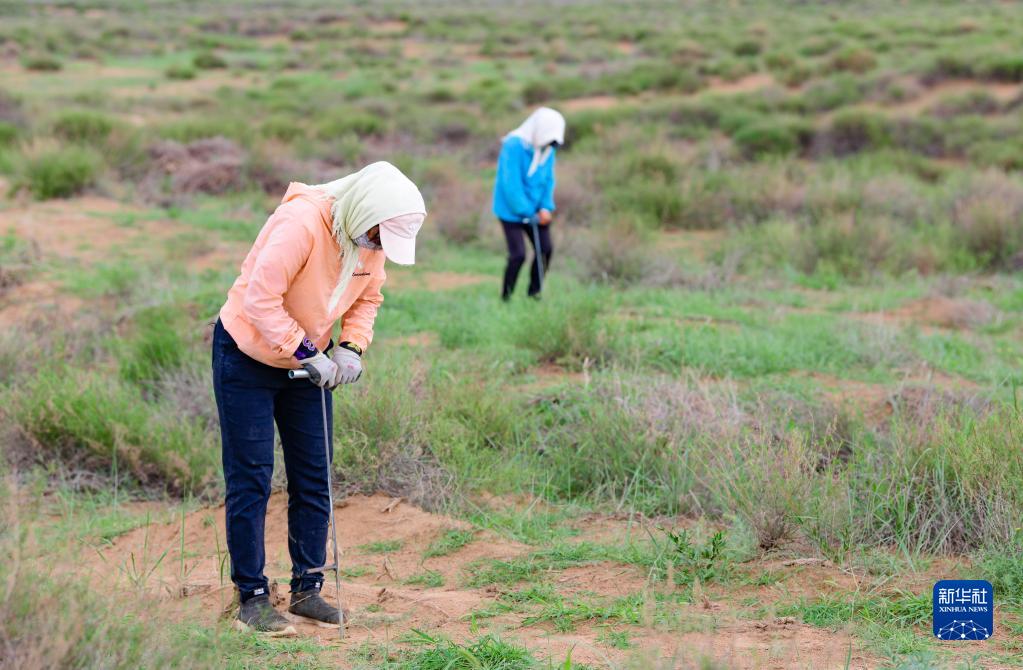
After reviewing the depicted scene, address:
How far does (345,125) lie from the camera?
65.1 ft

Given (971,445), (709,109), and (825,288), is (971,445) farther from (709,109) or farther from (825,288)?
(709,109)

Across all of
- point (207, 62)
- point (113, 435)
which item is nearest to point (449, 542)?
point (113, 435)

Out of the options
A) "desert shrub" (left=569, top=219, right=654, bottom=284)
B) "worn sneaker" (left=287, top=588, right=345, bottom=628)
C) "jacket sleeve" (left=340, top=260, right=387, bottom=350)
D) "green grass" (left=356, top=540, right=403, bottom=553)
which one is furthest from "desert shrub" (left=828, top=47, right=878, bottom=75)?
"worn sneaker" (left=287, top=588, right=345, bottom=628)

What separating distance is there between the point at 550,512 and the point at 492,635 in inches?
66.7

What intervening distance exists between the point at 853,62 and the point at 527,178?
20940 mm

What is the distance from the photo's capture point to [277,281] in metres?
3.80

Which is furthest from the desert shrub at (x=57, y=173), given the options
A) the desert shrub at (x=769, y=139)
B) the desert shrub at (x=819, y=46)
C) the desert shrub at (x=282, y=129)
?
the desert shrub at (x=819, y=46)

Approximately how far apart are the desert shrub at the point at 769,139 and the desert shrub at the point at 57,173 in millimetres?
10148

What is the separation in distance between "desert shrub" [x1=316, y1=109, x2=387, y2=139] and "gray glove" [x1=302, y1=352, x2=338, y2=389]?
15.8m

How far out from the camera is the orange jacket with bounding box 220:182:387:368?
12.4ft

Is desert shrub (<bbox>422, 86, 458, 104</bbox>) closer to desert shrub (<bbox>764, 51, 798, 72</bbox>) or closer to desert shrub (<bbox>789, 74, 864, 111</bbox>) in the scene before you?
desert shrub (<bbox>789, 74, 864, 111</bbox>)

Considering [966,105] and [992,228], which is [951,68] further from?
[992,228]

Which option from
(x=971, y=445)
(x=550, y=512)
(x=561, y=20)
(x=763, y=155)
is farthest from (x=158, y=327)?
(x=561, y=20)

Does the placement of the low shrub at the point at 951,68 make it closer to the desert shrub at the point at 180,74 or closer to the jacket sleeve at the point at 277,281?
the desert shrub at the point at 180,74
